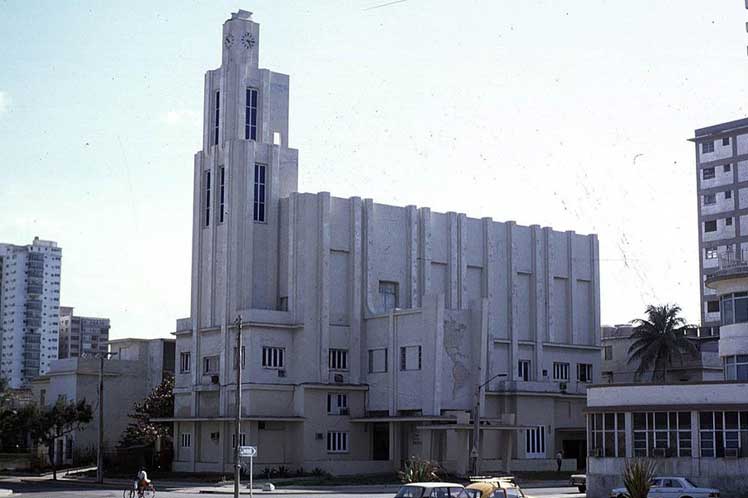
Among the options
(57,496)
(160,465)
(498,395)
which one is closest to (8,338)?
(160,465)

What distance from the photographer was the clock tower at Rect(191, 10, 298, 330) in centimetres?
7481

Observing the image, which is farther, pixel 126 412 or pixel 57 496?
pixel 126 412

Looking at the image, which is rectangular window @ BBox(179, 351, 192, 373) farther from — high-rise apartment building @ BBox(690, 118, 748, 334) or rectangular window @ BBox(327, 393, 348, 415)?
high-rise apartment building @ BBox(690, 118, 748, 334)

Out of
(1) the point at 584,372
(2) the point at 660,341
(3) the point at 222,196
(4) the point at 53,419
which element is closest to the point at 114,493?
(4) the point at 53,419

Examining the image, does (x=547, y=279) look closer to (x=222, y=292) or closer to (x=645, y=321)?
(x=645, y=321)

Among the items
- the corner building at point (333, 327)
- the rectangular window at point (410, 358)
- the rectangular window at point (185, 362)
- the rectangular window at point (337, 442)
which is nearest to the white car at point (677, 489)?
the corner building at point (333, 327)

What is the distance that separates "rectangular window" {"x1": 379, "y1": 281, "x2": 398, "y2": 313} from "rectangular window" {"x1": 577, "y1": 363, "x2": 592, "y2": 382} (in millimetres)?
16466

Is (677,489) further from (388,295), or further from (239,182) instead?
(239,182)

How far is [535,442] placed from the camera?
7662 cm

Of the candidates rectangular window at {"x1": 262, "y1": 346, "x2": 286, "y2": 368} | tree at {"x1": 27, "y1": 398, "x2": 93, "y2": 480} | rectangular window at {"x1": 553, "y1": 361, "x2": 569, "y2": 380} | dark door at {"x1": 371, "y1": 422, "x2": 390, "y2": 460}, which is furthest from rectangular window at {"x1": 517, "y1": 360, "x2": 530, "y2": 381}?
tree at {"x1": 27, "y1": 398, "x2": 93, "y2": 480}

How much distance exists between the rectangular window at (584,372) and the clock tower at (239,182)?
2450cm

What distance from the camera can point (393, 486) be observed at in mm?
61844

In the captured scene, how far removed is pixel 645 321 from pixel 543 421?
61.9 feet

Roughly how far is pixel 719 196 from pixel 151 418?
64.3 meters
